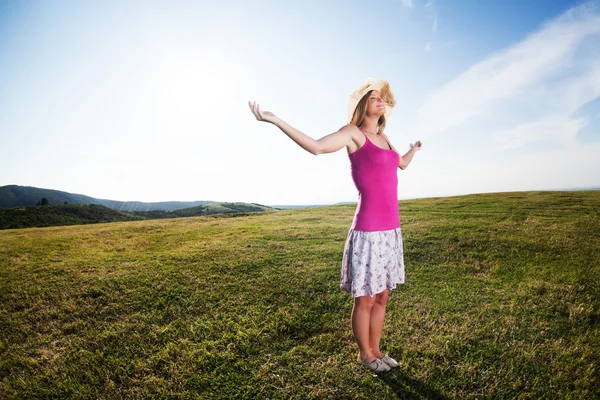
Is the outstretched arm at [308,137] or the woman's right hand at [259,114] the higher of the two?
the woman's right hand at [259,114]

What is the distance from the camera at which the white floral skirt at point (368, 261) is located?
3.47m

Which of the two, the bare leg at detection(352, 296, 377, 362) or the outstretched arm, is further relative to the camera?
the bare leg at detection(352, 296, 377, 362)

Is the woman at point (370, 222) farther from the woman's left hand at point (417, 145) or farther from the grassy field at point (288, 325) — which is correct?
the woman's left hand at point (417, 145)

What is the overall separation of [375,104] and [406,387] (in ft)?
11.6

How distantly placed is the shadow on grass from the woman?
11 centimetres

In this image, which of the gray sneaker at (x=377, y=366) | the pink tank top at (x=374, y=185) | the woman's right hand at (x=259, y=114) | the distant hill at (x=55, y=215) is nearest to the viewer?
the woman's right hand at (x=259, y=114)

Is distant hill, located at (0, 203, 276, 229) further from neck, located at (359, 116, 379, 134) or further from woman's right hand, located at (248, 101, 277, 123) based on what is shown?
woman's right hand, located at (248, 101, 277, 123)

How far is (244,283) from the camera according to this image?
702cm

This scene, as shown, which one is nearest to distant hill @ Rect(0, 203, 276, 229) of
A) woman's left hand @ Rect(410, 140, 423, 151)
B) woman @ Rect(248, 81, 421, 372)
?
woman's left hand @ Rect(410, 140, 423, 151)

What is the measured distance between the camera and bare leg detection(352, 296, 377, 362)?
3607 millimetres

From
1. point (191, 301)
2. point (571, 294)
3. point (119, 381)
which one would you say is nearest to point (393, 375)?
point (119, 381)

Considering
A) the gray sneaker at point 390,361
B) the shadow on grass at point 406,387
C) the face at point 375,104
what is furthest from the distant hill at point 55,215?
the face at point 375,104

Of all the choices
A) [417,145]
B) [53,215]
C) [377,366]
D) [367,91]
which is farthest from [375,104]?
[53,215]

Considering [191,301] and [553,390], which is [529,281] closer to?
[553,390]
